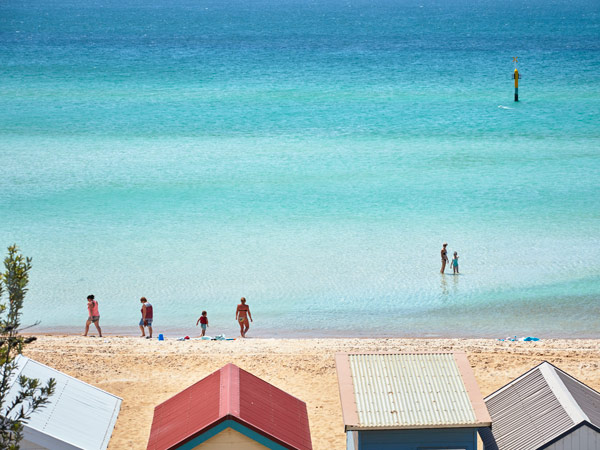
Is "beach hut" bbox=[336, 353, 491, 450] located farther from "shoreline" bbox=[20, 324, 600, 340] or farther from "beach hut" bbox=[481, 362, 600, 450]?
"shoreline" bbox=[20, 324, 600, 340]

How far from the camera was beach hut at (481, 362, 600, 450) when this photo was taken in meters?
11.9

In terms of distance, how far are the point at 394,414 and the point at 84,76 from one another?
61.9m

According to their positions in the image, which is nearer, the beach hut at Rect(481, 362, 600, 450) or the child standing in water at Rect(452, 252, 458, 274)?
the beach hut at Rect(481, 362, 600, 450)

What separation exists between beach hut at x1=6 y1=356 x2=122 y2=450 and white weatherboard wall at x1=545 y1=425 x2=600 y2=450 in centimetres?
737

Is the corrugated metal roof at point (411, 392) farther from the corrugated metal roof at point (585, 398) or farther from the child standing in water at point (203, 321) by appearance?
the child standing in water at point (203, 321)

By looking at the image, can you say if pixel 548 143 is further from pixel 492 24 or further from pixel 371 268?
pixel 492 24

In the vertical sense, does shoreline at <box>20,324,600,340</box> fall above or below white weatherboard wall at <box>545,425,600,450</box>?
above

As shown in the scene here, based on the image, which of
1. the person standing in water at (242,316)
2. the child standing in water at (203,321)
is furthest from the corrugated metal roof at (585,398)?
the child standing in water at (203,321)

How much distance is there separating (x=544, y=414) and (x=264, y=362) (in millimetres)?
8694

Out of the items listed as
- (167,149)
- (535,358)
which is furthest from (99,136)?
(535,358)

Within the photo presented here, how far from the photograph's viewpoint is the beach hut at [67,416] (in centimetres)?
1268

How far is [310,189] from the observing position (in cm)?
3806

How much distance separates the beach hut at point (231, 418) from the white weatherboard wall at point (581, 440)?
3811 mm

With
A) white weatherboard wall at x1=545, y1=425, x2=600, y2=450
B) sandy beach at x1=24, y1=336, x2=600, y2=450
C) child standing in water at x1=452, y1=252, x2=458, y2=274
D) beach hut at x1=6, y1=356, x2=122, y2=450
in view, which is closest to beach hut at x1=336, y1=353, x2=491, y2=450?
white weatherboard wall at x1=545, y1=425, x2=600, y2=450
